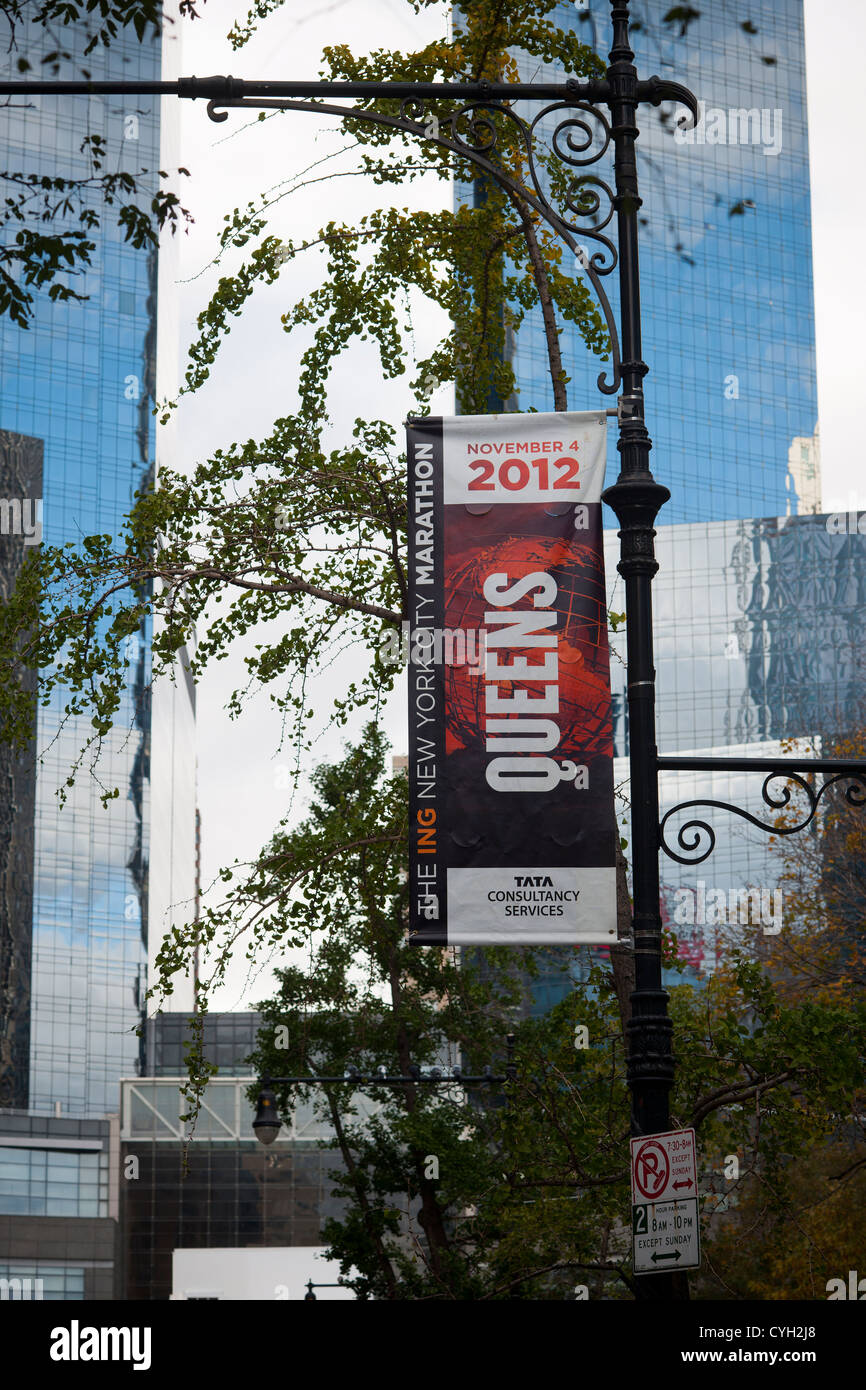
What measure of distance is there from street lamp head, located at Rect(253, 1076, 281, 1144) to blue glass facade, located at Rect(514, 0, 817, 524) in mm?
104659

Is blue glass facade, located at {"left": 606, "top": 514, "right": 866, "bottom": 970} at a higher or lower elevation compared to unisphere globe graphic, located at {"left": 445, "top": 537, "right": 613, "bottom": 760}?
higher

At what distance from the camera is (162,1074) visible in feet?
399

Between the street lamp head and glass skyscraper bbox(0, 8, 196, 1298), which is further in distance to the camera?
glass skyscraper bbox(0, 8, 196, 1298)

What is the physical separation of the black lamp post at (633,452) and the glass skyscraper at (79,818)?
330 ft

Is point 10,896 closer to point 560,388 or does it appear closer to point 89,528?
point 89,528

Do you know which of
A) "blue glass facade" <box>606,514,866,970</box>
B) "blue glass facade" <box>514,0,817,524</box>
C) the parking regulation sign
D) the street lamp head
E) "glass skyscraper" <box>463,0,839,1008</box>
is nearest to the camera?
the parking regulation sign

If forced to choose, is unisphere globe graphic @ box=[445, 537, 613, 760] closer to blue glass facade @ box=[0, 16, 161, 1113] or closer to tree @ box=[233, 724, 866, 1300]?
tree @ box=[233, 724, 866, 1300]

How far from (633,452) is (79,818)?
4954 inches

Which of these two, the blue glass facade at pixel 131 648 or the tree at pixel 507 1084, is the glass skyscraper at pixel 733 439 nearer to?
the blue glass facade at pixel 131 648

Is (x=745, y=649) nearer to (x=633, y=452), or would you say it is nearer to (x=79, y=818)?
(x=79, y=818)

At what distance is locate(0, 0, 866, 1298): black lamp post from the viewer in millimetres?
9203

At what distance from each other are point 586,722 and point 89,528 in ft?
402

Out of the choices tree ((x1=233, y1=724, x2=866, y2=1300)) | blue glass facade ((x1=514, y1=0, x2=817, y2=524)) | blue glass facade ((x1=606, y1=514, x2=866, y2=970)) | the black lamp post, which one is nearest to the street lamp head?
tree ((x1=233, y1=724, x2=866, y2=1300))
